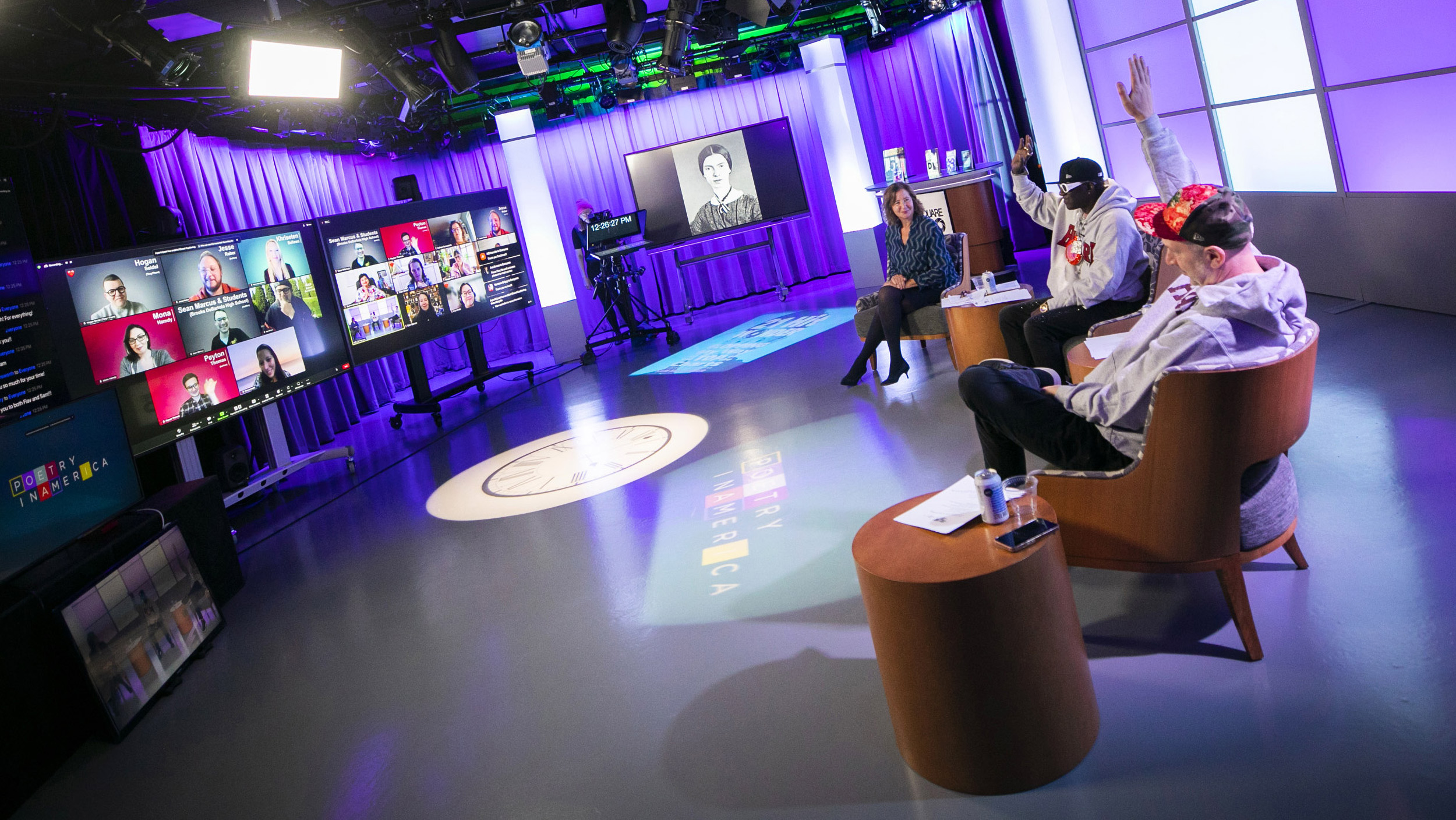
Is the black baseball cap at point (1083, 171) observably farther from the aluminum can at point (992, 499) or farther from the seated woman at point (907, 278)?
the aluminum can at point (992, 499)

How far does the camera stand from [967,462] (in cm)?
380

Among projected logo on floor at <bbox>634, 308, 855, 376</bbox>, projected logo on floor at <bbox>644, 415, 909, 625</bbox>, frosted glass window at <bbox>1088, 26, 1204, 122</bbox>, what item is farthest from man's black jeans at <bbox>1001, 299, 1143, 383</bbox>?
projected logo on floor at <bbox>634, 308, 855, 376</bbox>

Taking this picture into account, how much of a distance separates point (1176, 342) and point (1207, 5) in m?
4.62

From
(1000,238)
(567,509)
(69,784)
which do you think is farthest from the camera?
(1000,238)

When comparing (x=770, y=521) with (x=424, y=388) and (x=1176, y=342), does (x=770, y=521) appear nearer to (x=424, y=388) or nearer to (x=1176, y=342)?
(x=1176, y=342)

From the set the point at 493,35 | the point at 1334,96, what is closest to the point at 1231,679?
the point at 1334,96

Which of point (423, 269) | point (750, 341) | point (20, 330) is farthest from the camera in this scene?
point (750, 341)

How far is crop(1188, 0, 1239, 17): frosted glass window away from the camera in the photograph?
535 cm

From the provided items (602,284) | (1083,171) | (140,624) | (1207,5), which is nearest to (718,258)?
(602,284)

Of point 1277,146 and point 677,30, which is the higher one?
point 677,30

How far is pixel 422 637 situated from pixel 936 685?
224 cm

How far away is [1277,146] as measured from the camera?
5395 millimetres

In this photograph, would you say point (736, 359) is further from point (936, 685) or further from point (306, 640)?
point (936, 685)

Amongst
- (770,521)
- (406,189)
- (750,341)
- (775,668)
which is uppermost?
(406,189)
